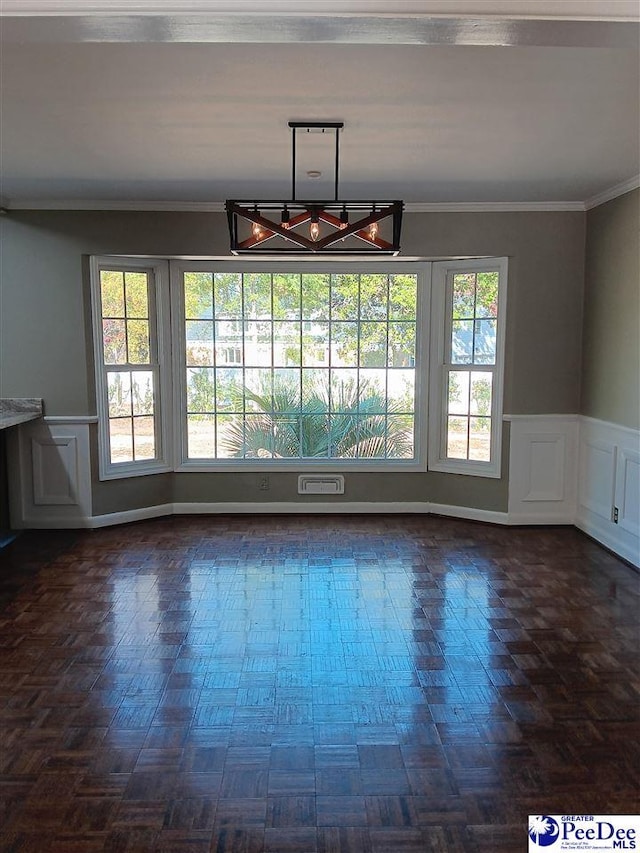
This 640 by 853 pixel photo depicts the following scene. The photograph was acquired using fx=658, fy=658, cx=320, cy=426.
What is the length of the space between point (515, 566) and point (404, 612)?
1.17 meters

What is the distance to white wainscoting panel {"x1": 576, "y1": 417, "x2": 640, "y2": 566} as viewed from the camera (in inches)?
176

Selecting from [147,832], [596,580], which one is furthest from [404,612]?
[147,832]

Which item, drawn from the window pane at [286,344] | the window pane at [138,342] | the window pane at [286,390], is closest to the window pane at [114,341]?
the window pane at [138,342]

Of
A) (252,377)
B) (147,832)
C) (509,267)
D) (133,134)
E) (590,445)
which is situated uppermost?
(133,134)

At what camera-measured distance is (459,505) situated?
5629 millimetres

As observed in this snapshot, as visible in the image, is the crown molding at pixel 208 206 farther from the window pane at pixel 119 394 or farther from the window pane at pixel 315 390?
the window pane at pixel 315 390

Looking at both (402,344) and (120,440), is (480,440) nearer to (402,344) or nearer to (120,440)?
(402,344)

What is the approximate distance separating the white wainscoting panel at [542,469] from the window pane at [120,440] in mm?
3153

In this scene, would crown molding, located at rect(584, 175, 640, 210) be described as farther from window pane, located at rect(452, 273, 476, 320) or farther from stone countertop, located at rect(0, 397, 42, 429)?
stone countertop, located at rect(0, 397, 42, 429)

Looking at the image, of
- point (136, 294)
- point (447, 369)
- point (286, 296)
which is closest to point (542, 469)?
point (447, 369)

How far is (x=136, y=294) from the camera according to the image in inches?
214

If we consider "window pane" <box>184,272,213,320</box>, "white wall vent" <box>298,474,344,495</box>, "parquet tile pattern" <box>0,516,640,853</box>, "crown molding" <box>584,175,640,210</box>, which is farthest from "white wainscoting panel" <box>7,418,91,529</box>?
"crown molding" <box>584,175,640,210</box>

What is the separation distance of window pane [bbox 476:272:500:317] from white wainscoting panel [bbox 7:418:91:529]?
333 cm

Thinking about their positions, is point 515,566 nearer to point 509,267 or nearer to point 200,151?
point 509,267
